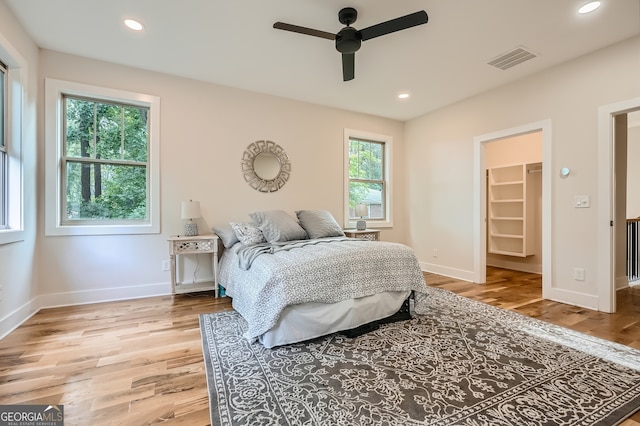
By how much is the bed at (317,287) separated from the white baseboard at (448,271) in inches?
74.5

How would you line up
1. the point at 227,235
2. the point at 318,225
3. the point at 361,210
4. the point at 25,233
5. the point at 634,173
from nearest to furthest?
1. the point at 25,233
2. the point at 227,235
3. the point at 318,225
4. the point at 361,210
5. the point at 634,173

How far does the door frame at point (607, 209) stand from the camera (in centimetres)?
286

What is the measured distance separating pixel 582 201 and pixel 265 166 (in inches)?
148

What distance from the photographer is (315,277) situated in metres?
2.19

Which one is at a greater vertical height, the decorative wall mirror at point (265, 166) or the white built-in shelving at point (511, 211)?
the decorative wall mirror at point (265, 166)

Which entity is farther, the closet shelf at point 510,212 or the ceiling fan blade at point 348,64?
the closet shelf at point 510,212

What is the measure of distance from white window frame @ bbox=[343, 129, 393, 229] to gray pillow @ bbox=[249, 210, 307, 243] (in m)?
1.39

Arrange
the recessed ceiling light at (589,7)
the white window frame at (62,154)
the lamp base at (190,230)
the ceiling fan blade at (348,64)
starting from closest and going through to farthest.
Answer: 1. the recessed ceiling light at (589,7)
2. the ceiling fan blade at (348,64)
3. the white window frame at (62,154)
4. the lamp base at (190,230)

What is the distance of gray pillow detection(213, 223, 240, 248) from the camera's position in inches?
130

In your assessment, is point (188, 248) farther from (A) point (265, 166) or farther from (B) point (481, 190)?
(B) point (481, 190)

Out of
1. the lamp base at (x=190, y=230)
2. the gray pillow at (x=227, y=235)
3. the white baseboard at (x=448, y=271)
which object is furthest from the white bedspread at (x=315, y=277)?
the white baseboard at (x=448, y=271)

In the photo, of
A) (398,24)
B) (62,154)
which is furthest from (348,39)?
(62,154)

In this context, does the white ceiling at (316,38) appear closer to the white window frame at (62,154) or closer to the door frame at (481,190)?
the white window frame at (62,154)

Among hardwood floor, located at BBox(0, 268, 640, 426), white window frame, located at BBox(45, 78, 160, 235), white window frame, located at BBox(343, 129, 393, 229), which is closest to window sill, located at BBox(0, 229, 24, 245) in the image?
white window frame, located at BBox(45, 78, 160, 235)
